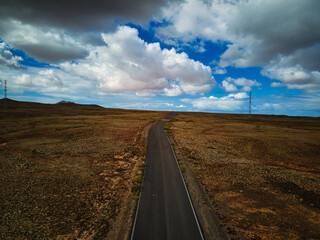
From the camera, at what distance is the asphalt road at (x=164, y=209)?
13234 mm

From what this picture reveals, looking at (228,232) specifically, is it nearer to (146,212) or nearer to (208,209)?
(208,209)

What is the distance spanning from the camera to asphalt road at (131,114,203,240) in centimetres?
1323

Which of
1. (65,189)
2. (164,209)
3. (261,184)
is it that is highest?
(261,184)

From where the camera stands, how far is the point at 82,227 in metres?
13.9

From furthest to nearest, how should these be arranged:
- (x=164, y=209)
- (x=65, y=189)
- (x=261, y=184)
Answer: (x=261, y=184) → (x=65, y=189) → (x=164, y=209)

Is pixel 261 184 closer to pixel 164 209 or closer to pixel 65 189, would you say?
pixel 164 209

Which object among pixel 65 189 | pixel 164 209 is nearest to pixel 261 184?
pixel 164 209

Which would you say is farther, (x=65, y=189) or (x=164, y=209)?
(x=65, y=189)

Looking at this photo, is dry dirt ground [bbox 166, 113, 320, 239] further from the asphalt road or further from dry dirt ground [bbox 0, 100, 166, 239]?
dry dirt ground [bbox 0, 100, 166, 239]

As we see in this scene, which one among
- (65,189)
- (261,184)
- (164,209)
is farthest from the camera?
(261,184)

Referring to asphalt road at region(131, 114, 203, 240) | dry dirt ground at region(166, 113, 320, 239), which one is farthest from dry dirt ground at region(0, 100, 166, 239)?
dry dirt ground at region(166, 113, 320, 239)

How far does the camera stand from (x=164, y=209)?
1609cm

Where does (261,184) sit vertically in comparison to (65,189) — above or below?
above

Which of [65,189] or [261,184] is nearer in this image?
[65,189]
